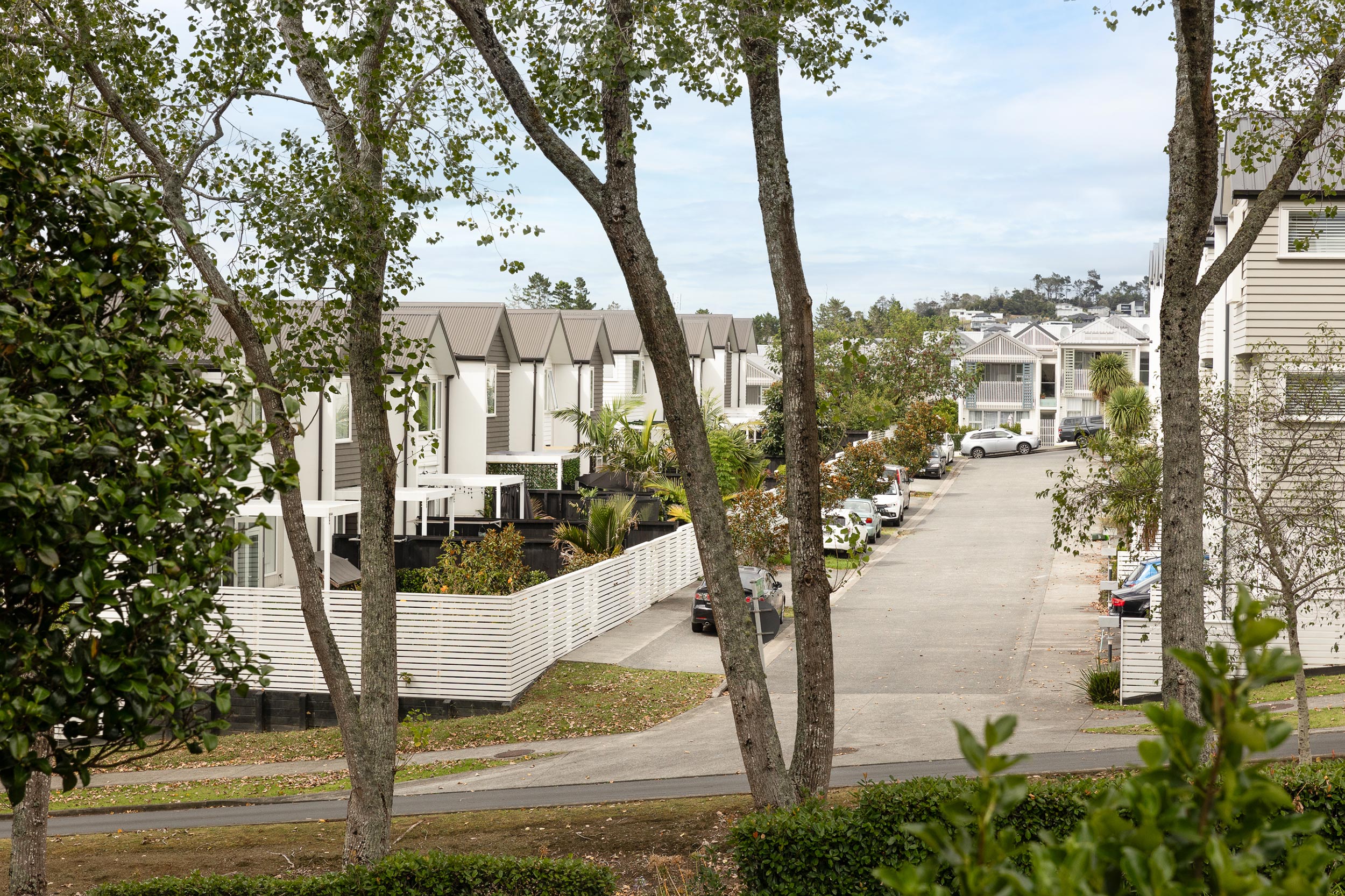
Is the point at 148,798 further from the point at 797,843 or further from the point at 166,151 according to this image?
the point at 797,843

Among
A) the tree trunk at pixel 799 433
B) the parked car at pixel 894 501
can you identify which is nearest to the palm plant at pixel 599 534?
the parked car at pixel 894 501

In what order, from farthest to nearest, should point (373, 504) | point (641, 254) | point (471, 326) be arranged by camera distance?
1. point (471, 326)
2. point (373, 504)
3. point (641, 254)

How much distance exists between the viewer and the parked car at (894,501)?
4125 centimetres

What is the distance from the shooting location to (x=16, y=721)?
4.36 meters

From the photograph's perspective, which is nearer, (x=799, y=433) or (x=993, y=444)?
(x=799, y=433)

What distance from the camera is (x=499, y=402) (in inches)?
1470

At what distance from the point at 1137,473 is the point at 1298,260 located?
4.65 m

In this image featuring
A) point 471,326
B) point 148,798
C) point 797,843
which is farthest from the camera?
point 471,326

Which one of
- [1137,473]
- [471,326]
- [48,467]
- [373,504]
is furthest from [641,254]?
[471,326]

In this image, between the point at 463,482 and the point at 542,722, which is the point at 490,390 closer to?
the point at 463,482

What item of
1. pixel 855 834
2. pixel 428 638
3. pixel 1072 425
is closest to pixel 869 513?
pixel 428 638

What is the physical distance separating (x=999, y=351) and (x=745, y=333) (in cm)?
1933

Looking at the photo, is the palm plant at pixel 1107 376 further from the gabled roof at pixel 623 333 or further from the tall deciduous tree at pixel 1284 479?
the tall deciduous tree at pixel 1284 479

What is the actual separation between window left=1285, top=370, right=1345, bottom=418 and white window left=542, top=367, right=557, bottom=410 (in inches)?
1112
